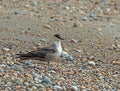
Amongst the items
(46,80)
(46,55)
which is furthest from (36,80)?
(46,55)

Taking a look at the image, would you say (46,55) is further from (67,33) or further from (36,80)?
(67,33)

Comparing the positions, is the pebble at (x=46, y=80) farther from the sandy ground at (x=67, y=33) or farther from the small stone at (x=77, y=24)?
the small stone at (x=77, y=24)

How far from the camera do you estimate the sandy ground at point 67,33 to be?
39.2ft

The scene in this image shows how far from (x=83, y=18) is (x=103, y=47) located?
3.29m

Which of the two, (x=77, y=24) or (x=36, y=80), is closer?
(x=36, y=80)

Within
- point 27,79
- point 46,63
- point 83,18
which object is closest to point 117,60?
point 46,63

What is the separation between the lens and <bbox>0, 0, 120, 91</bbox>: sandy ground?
1195 cm

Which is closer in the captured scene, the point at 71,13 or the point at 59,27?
the point at 59,27

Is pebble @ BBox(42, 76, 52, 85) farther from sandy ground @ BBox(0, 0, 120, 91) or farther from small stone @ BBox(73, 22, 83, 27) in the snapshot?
small stone @ BBox(73, 22, 83, 27)

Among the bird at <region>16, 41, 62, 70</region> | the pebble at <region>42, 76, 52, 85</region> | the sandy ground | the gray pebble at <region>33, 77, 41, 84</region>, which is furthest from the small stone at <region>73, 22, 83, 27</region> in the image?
the gray pebble at <region>33, 77, 41, 84</region>

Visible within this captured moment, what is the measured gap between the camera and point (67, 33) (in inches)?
559

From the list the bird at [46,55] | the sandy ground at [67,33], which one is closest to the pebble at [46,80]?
the sandy ground at [67,33]

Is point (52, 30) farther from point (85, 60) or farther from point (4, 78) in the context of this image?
point (4, 78)

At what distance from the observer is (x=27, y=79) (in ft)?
31.8
